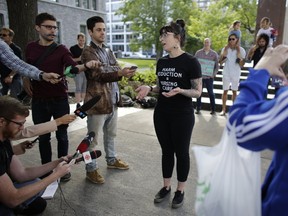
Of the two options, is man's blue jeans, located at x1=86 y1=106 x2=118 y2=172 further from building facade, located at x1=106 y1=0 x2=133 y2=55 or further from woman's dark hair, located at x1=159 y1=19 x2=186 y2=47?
building facade, located at x1=106 y1=0 x2=133 y2=55

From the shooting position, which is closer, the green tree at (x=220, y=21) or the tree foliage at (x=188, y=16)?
the green tree at (x=220, y=21)

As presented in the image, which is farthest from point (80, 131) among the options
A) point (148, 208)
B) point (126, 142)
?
point (148, 208)

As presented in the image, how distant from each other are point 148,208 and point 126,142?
84.8 inches

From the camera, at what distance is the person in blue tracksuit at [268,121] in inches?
38.6

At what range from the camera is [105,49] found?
3516 mm

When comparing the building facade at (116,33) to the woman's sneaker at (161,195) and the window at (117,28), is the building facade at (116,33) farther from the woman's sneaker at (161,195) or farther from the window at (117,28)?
the woman's sneaker at (161,195)

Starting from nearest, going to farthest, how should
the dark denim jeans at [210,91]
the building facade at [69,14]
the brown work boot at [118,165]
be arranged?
the brown work boot at [118,165] < the dark denim jeans at [210,91] < the building facade at [69,14]

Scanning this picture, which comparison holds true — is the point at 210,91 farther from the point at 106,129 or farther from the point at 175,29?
the point at 175,29

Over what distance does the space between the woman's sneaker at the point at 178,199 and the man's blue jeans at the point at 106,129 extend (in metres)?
1.10

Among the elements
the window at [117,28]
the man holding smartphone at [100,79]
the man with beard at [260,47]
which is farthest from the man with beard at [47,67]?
the window at [117,28]

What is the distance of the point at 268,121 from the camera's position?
98cm

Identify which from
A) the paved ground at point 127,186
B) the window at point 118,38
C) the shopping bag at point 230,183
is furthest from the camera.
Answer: the window at point 118,38

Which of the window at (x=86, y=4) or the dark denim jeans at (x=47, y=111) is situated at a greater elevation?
the window at (x=86, y=4)

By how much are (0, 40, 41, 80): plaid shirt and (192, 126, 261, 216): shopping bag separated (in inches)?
97.5
